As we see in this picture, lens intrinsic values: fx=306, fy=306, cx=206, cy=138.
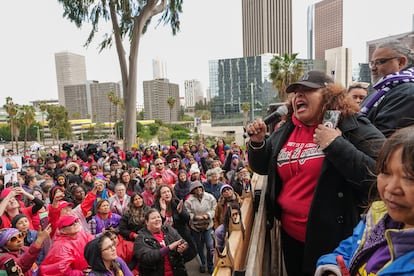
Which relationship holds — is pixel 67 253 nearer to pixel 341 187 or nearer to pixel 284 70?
pixel 341 187

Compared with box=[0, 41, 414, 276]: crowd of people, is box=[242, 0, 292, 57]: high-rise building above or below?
above

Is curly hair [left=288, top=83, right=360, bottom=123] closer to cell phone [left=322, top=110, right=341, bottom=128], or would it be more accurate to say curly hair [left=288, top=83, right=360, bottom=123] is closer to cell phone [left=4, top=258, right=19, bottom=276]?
cell phone [left=322, top=110, right=341, bottom=128]

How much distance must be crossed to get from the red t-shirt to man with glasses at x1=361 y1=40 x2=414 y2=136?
352 mm

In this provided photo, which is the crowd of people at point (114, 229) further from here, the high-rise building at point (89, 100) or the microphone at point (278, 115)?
the high-rise building at point (89, 100)

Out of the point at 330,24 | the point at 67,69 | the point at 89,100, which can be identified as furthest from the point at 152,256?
the point at 67,69

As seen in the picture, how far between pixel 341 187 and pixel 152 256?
7.87 ft

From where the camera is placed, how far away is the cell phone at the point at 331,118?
→ 1.47 meters

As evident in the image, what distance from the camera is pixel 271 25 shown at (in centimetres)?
9638

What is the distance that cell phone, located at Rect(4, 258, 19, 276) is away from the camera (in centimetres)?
263

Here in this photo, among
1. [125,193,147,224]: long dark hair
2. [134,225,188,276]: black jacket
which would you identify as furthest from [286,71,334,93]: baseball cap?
[125,193,147,224]: long dark hair

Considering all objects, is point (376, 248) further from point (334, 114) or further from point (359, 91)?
point (359, 91)

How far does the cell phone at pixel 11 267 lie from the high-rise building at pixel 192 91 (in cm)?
16770

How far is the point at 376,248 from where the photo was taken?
0.98 m

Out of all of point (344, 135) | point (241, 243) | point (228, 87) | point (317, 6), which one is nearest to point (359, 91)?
point (344, 135)
